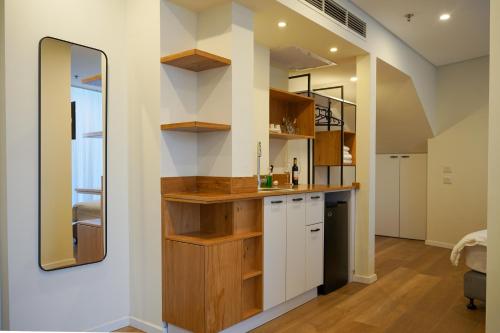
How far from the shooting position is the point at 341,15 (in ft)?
11.7

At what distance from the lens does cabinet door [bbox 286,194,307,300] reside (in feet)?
10.4

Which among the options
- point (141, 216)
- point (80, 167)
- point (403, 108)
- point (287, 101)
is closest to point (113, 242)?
point (141, 216)

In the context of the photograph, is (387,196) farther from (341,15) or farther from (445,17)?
(341,15)

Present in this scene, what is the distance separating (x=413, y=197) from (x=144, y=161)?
5.06 metres

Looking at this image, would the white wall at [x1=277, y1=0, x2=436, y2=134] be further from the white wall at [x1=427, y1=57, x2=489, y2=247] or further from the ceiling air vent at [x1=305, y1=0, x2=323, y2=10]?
the white wall at [x1=427, y1=57, x2=489, y2=247]

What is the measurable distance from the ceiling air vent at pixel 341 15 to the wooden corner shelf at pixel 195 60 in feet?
3.30

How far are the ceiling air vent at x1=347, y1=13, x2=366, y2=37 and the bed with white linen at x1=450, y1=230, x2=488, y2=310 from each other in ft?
7.37

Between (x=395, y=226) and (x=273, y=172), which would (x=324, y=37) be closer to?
(x=273, y=172)

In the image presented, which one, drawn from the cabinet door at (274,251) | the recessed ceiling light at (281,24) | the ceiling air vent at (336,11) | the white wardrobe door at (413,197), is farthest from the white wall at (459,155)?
the cabinet door at (274,251)

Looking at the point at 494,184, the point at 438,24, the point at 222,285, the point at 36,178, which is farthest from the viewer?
the point at 438,24

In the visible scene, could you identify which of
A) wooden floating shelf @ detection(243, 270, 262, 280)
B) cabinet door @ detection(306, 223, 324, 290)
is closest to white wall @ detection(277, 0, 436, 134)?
cabinet door @ detection(306, 223, 324, 290)

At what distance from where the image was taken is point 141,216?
2809mm

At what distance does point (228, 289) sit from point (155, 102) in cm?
140

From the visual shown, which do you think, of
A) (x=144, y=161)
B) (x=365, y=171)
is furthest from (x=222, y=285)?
(x=365, y=171)
